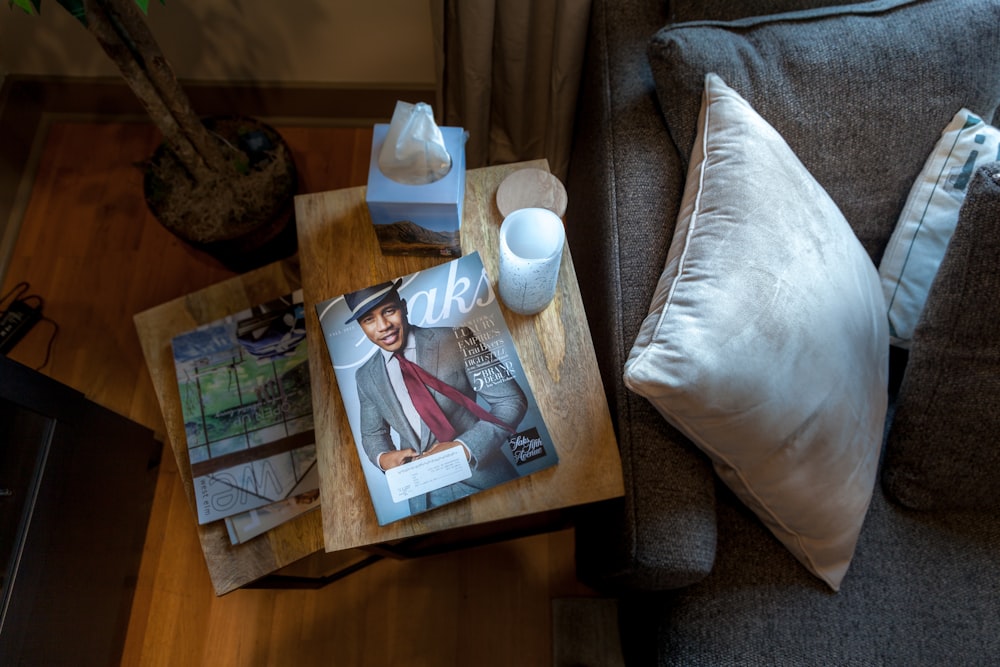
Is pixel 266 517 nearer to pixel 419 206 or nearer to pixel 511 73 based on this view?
pixel 419 206

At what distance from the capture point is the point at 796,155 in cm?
92

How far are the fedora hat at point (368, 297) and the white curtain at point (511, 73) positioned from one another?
52 cm

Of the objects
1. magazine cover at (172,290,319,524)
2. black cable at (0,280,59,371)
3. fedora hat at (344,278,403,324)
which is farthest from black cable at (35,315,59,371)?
fedora hat at (344,278,403,324)

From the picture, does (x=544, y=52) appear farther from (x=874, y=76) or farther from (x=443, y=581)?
(x=443, y=581)

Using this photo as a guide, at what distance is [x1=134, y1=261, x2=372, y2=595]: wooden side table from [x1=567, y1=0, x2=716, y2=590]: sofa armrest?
463mm

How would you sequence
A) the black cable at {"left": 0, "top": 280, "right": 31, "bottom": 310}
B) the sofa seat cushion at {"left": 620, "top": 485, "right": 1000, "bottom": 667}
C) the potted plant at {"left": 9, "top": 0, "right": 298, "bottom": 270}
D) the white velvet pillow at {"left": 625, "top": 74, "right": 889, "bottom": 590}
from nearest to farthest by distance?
1. the white velvet pillow at {"left": 625, "top": 74, "right": 889, "bottom": 590}
2. the sofa seat cushion at {"left": 620, "top": 485, "right": 1000, "bottom": 667}
3. the potted plant at {"left": 9, "top": 0, "right": 298, "bottom": 270}
4. the black cable at {"left": 0, "top": 280, "right": 31, "bottom": 310}

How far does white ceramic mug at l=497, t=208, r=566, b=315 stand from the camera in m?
0.77

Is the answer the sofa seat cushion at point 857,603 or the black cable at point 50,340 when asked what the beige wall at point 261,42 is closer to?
the black cable at point 50,340

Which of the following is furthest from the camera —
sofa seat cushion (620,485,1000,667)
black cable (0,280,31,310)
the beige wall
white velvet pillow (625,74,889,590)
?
black cable (0,280,31,310)

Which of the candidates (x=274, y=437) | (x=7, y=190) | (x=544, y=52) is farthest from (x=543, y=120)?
(x=7, y=190)

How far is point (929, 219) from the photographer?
93 centimetres

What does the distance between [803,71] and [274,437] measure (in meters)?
1.00

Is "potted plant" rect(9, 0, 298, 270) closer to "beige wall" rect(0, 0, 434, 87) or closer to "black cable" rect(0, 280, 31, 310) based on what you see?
"beige wall" rect(0, 0, 434, 87)

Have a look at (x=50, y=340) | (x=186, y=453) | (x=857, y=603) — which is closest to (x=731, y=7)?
(x=857, y=603)
